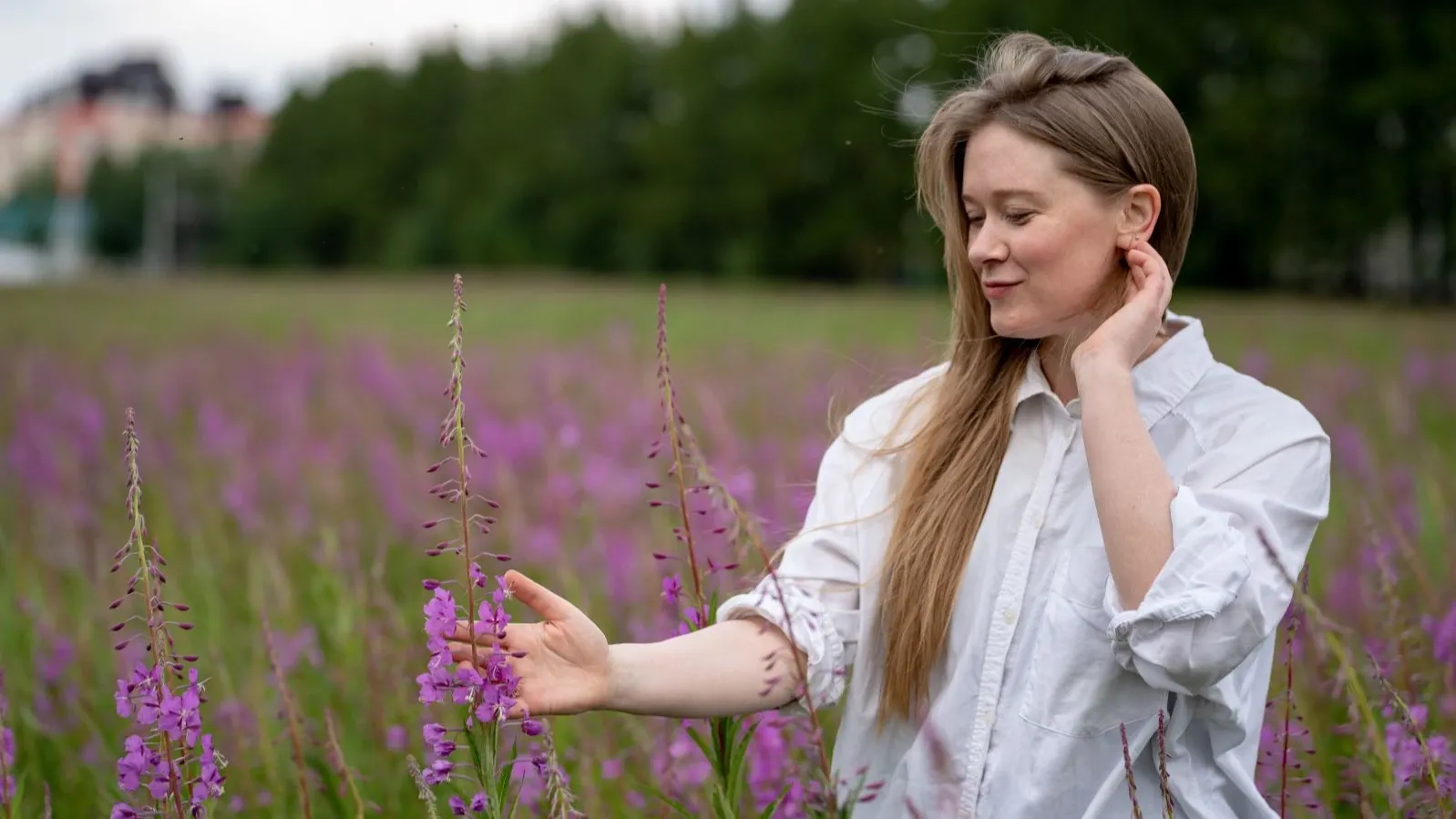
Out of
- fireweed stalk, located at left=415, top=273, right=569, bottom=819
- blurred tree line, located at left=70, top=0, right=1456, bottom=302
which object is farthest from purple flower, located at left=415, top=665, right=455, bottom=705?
blurred tree line, located at left=70, top=0, right=1456, bottom=302

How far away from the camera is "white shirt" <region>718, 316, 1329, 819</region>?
1.67 m

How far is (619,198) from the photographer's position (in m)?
52.8

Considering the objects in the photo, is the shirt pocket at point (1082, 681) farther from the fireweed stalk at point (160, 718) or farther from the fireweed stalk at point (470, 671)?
the fireweed stalk at point (160, 718)

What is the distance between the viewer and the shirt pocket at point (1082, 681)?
6.03ft

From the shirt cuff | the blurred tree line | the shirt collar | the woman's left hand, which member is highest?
the blurred tree line

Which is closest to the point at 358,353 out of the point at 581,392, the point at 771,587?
the point at 581,392

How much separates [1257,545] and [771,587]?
0.68m

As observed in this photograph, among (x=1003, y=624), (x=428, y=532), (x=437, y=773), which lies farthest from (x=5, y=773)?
(x=428, y=532)

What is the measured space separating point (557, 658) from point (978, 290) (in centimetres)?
93

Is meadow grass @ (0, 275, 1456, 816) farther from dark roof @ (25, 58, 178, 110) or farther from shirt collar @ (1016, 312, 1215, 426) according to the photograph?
dark roof @ (25, 58, 178, 110)

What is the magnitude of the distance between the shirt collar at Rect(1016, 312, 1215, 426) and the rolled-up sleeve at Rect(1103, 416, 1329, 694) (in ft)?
0.60

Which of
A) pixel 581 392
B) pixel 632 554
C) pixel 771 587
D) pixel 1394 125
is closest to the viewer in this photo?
pixel 771 587

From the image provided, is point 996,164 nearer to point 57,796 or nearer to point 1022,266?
point 1022,266

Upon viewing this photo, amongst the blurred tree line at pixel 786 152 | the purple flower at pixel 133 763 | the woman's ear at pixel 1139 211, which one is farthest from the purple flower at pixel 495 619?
the blurred tree line at pixel 786 152
